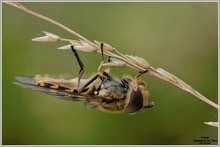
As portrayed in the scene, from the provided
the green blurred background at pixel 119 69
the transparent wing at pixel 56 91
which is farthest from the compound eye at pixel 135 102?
the green blurred background at pixel 119 69

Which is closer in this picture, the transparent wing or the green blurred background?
the transparent wing

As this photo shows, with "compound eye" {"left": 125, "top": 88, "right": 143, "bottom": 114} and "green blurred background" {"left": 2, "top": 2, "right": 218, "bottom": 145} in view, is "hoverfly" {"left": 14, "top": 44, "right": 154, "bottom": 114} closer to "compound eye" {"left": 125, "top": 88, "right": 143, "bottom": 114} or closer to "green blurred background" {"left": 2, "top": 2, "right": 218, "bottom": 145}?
"compound eye" {"left": 125, "top": 88, "right": 143, "bottom": 114}

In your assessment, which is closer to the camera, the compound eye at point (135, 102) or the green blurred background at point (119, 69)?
the compound eye at point (135, 102)

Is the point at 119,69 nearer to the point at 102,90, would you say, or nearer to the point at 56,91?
the point at 102,90

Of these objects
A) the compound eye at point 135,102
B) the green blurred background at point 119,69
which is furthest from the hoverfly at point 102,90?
the green blurred background at point 119,69

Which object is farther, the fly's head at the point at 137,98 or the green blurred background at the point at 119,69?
the green blurred background at the point at 119,69

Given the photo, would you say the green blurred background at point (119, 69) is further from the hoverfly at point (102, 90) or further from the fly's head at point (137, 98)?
the fly's head at point (137, 98)

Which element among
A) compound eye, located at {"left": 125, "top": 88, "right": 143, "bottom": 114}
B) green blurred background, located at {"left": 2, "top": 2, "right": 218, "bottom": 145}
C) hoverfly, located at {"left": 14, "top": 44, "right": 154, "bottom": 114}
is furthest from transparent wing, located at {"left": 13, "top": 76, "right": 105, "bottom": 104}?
green blurred background, located at {"left": 2, "top": 2, "right": 218, "bottom": 145}

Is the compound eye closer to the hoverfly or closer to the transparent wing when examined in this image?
the hoverfly
